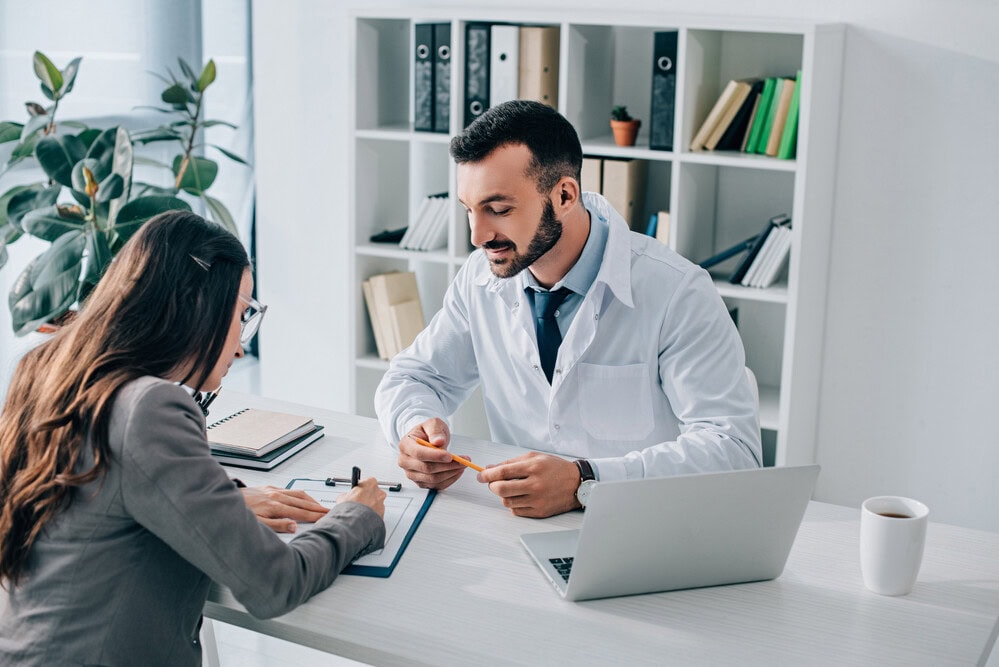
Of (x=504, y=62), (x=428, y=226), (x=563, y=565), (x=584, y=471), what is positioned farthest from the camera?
(x=428, y=226)

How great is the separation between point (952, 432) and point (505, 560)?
197 cm

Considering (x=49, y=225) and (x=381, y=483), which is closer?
(x=381, y=483)

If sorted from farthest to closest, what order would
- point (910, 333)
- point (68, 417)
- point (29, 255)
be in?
point (29, 255) → point (910, 333) → point (68, 417)

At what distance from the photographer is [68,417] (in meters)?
1.34

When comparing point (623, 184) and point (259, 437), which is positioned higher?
point (623, 184)

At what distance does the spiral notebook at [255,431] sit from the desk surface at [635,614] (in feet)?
1.39

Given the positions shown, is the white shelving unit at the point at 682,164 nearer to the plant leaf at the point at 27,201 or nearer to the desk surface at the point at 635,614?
the plant leaf at the point at 27,201

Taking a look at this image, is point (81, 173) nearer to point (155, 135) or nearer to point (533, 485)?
point (155, 135)

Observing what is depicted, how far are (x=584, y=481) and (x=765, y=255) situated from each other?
58.7 inches

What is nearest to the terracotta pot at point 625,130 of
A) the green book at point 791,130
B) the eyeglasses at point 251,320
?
the green book at point 791,130

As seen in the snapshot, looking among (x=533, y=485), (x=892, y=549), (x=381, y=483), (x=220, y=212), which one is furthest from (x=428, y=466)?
(x=220, y=212)

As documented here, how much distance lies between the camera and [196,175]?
359cm

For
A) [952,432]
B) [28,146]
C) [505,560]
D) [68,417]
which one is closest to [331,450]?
[505,560]

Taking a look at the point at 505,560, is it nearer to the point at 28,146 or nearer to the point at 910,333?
the point at 910,333
